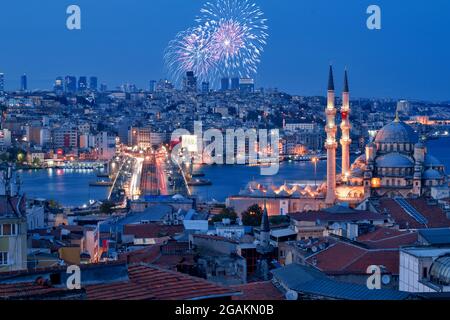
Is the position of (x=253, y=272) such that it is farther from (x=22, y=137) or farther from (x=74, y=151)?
(x=22, y=137)

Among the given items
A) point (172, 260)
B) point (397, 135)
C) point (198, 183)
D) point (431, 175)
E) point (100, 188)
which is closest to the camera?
point (172, 260)

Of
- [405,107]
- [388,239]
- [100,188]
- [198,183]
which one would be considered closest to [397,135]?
[388,239]

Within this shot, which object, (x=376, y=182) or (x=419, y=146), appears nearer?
(x=376, y=182)
